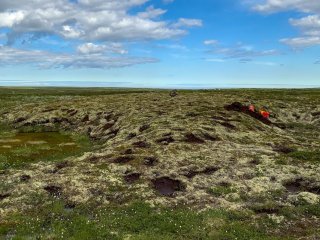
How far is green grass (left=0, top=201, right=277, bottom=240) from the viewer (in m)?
27.7

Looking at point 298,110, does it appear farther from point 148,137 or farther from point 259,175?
point 259,175

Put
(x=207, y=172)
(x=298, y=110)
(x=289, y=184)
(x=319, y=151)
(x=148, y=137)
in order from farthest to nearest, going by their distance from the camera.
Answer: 1. (x=298, y=110)
2. (x=148, y=137)
3. (x=319, y=151)
4. (x=207, y=172)
5. (x=289, y=184)

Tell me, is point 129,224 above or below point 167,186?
below

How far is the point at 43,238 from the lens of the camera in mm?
27438

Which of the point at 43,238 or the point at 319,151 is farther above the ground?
the point at 319,151

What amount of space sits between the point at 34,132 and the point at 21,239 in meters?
57.8

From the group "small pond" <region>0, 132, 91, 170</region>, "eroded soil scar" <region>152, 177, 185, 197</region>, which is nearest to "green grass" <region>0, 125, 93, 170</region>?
"small pond" <region>0, 132, 91, 170</region>

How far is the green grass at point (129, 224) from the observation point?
27719mm

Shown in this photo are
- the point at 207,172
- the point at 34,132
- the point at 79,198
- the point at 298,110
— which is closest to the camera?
the point at 79,198

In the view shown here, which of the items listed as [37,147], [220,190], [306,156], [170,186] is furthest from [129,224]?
[37,147]

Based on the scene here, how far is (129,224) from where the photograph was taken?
29.2 meters

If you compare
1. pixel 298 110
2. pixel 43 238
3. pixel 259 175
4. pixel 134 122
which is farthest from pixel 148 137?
pixel 298 110

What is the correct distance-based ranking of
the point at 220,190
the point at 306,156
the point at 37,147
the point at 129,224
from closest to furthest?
the point at 129,224
the point at 220,190
the point at 306,156
the point at 37,147

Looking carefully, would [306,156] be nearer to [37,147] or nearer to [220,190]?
[220,190]
